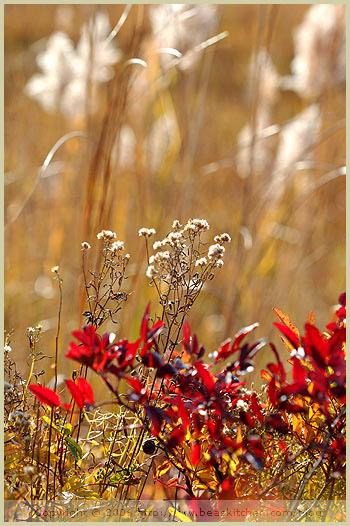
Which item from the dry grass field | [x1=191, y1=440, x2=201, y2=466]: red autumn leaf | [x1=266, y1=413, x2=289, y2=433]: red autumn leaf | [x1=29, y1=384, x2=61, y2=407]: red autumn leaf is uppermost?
the dry grass field

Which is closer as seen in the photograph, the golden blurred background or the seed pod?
the seed pod

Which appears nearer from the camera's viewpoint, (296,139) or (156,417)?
(156,417)

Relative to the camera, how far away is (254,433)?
1.51 ft

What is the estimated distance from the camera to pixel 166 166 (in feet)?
3.47

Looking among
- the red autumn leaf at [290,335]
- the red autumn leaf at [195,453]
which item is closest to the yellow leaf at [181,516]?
the red autumn leaf at [195,453]

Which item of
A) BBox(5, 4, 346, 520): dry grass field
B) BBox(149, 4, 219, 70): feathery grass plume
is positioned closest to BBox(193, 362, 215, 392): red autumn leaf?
BBox(5, 4, 346, 520): dry grass field

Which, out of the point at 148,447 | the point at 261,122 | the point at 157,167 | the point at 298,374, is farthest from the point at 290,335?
the point at 261,122

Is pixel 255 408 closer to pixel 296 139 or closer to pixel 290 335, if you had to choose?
pixel 290 335

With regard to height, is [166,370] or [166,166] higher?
[166,166]

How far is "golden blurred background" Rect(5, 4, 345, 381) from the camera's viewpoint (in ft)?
2.93

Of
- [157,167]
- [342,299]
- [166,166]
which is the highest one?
[157,167]

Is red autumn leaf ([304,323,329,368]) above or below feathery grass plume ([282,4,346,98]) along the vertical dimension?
below

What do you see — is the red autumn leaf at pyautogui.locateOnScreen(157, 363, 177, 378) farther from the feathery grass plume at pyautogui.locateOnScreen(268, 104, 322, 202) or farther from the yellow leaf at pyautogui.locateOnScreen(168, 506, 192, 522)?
the feathery grass plume at pyautogui.locateOnScreen(268, 104, 322, 202)

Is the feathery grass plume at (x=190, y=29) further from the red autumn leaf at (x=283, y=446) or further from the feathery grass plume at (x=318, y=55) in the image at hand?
the red autumn leaf at (x=283, y=446)
